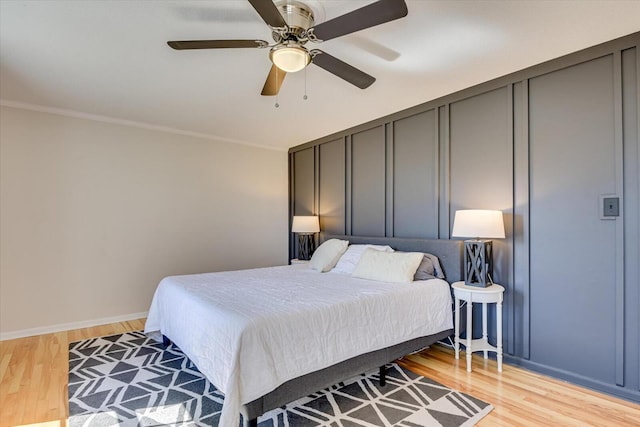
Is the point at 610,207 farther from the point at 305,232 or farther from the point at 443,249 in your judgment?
the point at 305,232

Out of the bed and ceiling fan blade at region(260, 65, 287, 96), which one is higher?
ceiling fan blade at region(260, 65, 287, 96)

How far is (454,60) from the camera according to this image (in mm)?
2654

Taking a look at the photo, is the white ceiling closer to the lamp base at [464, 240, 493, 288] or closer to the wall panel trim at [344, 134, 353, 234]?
the wall panel trim at [344, 134, 353, 234]

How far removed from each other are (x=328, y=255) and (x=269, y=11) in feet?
8.76

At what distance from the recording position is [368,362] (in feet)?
7.69

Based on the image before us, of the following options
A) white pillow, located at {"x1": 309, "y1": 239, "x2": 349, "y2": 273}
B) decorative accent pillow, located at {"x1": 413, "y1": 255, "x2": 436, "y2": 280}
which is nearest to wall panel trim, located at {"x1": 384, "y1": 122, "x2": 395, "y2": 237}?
white pillow, located at {"x1": 309, "y1": 239, "x2": 349, "y2": 273}

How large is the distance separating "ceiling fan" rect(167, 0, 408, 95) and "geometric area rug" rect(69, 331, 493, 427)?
2193 mm

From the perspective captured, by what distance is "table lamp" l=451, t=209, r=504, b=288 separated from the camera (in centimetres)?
271

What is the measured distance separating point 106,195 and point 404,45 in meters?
3.77

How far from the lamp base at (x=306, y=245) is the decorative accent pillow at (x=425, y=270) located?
2.13 meters

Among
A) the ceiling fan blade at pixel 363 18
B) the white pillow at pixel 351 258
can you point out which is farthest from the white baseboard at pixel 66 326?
the ceiling fan blade at pixel 363 18

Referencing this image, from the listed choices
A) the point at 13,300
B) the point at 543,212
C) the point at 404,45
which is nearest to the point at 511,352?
the point at 543,212

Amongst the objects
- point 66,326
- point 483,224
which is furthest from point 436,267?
point 66,326

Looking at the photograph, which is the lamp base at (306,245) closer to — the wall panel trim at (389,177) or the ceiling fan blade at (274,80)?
the wall panel trim at (389,177)
